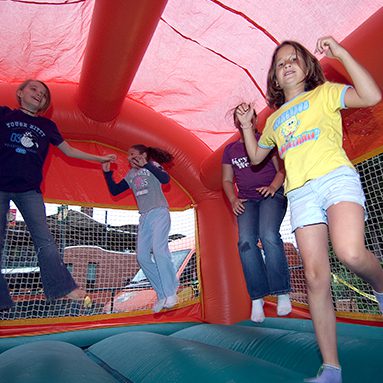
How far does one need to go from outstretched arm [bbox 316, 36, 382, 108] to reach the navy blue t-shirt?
1632 mm

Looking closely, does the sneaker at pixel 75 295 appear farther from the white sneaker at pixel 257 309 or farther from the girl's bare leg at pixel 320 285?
the girl's bare leg at pixel 320 285

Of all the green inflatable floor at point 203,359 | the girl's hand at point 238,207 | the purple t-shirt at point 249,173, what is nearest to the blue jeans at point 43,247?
the green inflatable floor at point 203,359

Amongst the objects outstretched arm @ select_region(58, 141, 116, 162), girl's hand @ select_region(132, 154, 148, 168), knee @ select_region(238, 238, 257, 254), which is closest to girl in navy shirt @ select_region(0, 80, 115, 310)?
outstretched arm @ select_region(58, 141, 116, 162)

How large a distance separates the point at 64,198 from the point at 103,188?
14.1 inches

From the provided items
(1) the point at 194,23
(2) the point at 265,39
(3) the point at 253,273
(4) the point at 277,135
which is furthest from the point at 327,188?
(1) the point at 194,23

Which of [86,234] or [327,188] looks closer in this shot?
[327,188]

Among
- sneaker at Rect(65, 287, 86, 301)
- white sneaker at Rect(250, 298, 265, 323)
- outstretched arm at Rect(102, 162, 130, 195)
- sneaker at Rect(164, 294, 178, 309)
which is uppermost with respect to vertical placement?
outstretched arm at Rect(102, 162, 130, 195)

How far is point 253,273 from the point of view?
92.6 inches

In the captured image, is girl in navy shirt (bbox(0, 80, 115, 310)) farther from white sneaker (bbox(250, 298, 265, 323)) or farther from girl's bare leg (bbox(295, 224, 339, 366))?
girl's bare leg (bbox(295, 224, 339, 366))

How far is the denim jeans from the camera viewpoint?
2.65 metres

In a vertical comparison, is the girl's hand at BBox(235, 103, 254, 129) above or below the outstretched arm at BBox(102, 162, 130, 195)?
below

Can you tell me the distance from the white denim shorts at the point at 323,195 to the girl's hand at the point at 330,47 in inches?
14.9

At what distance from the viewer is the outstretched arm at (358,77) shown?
1.29m

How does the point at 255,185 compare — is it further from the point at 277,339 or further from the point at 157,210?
the point at 277,339
